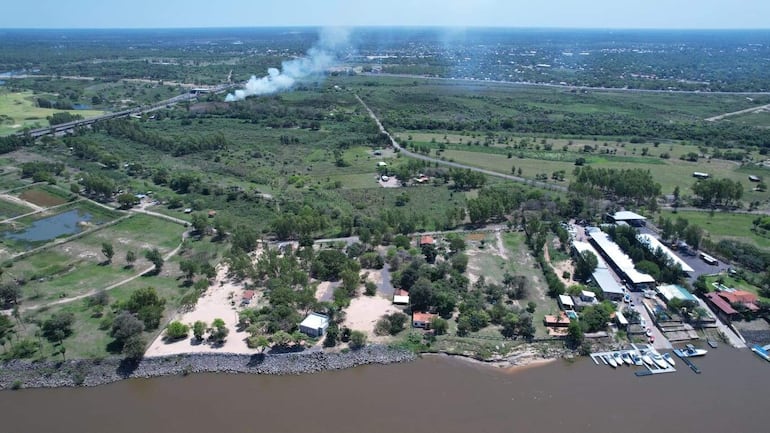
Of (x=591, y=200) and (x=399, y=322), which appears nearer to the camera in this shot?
(x=399, y=322)

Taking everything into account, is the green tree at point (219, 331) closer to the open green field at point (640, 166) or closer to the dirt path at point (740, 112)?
the open green field at point (640, 166)

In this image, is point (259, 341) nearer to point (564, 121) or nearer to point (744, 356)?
point (744, 356)

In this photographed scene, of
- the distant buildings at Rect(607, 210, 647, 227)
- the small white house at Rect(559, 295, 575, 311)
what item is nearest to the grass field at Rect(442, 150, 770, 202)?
the distant buildings at Rect(607, 210, 647, 227)

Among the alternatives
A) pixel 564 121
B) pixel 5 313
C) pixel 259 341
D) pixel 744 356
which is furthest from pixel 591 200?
pixel 5 313

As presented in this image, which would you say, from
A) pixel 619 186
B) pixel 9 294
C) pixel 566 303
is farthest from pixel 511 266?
pixel 9 294

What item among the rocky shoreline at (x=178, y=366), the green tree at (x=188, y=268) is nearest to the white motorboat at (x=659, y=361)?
the rocky shoreline at (x=178, y=366)

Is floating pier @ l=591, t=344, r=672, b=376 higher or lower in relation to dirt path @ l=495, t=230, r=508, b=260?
lower

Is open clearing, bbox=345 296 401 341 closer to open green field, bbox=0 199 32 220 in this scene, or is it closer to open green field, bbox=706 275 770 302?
open green field, bbox=706 275 770 302
